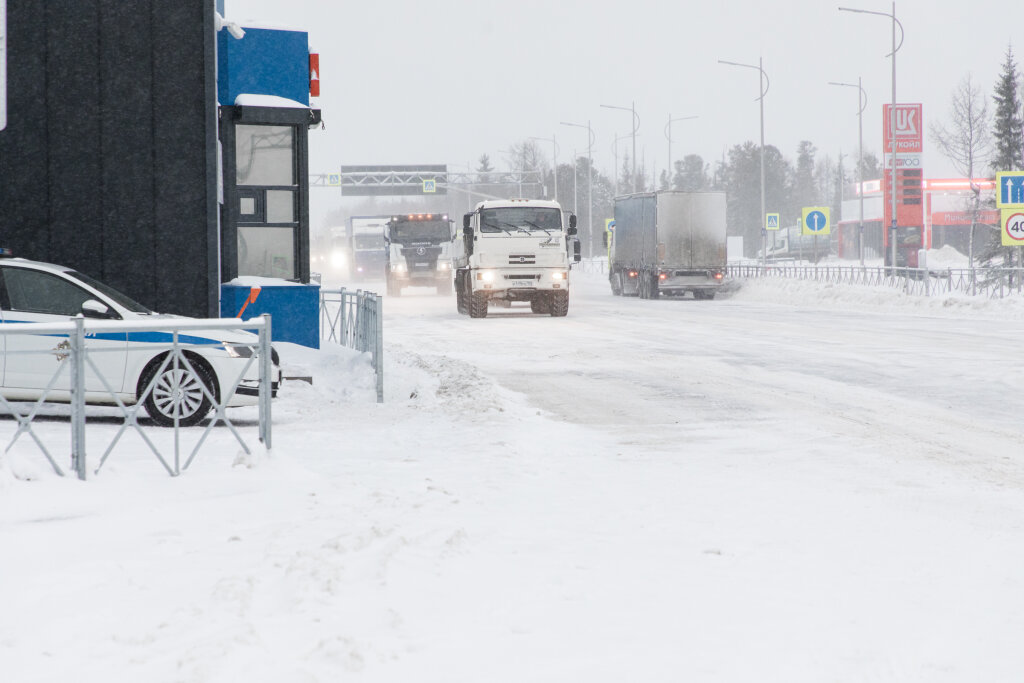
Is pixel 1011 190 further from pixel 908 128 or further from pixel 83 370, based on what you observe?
pixel 908 128

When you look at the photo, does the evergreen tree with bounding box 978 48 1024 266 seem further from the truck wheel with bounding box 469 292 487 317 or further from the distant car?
the distant car

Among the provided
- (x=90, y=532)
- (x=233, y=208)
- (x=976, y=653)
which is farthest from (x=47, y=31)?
(x=976, y=653)

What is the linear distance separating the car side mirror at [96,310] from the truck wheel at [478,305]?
1849cm

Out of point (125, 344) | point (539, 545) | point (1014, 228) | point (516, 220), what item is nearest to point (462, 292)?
point (516, 220)

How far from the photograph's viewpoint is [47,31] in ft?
45.3

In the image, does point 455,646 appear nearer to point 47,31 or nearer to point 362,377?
point 362,377

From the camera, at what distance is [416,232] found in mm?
44406

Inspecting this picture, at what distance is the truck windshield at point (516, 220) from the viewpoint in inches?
1141

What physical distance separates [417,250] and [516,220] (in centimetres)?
1597

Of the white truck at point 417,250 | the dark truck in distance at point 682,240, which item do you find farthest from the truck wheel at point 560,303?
the white truck at point 417,250

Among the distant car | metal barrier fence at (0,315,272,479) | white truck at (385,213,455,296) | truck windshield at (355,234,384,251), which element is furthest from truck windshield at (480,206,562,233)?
truck windshield at (355,234,384,251)

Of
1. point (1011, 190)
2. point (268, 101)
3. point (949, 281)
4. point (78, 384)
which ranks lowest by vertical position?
point (78, 384)

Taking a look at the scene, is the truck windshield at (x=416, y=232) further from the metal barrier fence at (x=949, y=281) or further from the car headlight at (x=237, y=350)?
the car headlight at (x=237, y=350)

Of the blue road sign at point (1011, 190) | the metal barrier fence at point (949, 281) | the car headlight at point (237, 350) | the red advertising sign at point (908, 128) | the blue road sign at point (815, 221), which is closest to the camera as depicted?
the car headlight at point (237, 350)
